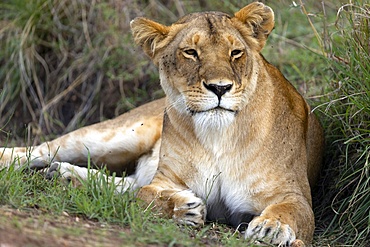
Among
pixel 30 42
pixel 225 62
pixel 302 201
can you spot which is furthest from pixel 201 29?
pixel 30 42

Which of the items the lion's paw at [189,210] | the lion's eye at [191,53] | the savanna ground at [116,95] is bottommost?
the lion's paw at [189,210]

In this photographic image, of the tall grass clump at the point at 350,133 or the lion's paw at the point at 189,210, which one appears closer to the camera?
the lion's paw at the point at 189,210

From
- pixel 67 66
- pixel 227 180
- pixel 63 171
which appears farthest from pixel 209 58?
pixel 67 66

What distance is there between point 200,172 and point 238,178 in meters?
0.20

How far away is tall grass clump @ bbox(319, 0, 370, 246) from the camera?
Answer: 4250 millimetres

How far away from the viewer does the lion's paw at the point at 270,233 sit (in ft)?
12.0

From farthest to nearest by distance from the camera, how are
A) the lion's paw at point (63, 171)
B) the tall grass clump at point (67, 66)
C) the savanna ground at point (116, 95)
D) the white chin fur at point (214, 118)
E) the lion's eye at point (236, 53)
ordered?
the tall grass clump at point (67, 66)
the lion's paw at point (63, 171)
the lion's eye at point (236, 53)
the white chin fur at point (214, 118)
the savanna ground at point (116, 95)

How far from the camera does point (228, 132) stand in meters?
4.05

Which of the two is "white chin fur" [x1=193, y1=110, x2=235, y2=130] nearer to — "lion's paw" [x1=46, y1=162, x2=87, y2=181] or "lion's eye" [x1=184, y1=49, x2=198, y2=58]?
"lion's eye" [x1=184, y1=49, x2=198, y2=58]

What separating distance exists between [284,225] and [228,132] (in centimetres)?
60

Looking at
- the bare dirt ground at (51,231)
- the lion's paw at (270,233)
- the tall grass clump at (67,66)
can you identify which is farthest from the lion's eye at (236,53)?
the tall grass clump at (67,66)

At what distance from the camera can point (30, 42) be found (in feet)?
22.2

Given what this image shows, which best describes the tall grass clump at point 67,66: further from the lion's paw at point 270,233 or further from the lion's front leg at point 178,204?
the lion's paw at point 270,233

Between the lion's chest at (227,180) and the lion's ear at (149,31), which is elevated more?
the lion's ear at (149,31)
